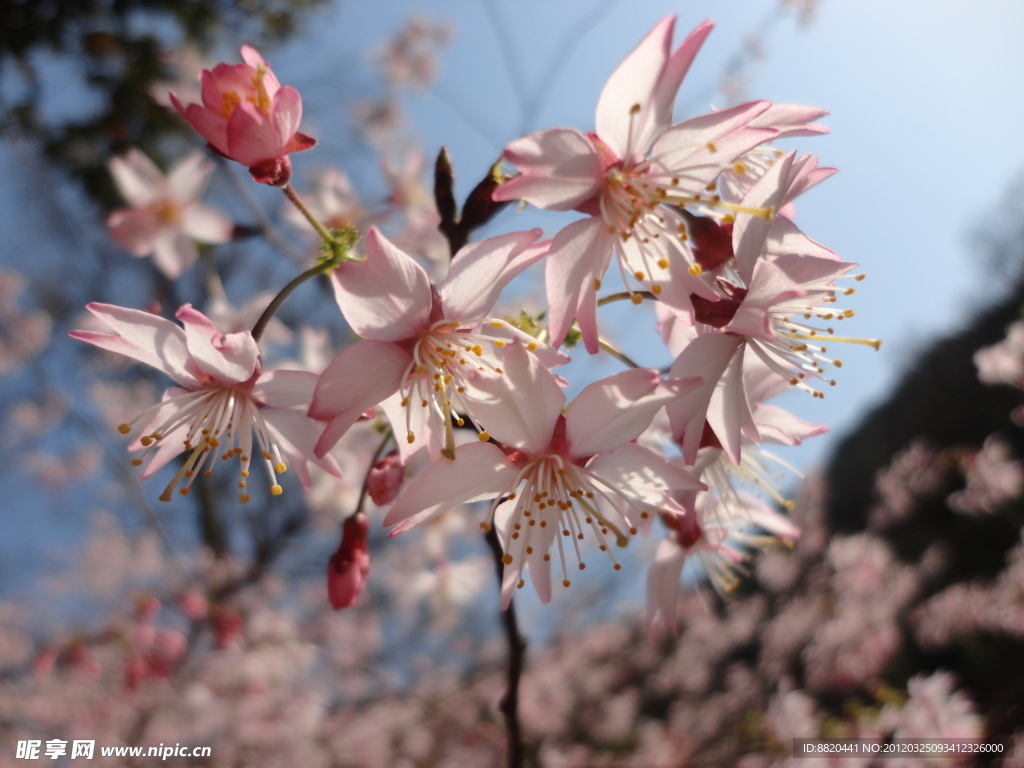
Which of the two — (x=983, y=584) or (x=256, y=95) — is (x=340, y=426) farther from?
(x=983, y=584)

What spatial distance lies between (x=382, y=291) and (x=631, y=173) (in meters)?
0.35

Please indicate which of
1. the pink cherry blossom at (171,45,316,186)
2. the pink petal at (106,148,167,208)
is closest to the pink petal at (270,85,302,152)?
the pink cherry blossom at (171,45,316,186)

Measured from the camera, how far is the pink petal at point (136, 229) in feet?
5.47

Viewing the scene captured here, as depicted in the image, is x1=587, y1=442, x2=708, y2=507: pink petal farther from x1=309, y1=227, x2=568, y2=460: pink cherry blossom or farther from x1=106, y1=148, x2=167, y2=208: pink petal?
x1=106, y1=148, x2=167, y2=208: pink petal

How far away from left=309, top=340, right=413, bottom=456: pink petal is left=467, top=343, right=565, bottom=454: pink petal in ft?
0.34

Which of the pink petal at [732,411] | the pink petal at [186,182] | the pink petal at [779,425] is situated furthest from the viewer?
the pink petal at [186,182]

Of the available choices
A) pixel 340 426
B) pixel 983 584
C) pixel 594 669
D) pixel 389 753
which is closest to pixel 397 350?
pixel 340 426

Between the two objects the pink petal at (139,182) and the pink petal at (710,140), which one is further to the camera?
the pink petal at (139,182)

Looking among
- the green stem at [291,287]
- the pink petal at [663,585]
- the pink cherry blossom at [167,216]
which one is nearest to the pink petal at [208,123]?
the green stem at [291,287]

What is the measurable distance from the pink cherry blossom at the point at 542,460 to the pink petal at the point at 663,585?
0.27 meters

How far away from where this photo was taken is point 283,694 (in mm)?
4059

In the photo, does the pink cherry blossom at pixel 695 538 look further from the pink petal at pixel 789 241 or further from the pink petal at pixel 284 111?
the pink petal at pixel 284 111

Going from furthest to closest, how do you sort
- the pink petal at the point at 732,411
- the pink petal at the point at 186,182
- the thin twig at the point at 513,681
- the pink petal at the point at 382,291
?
the pink petal at the point at 186,182 < the thin twig at the point at 513,681 < the pink petal at the point at 732,411 < the pink petal at the point at 382,291

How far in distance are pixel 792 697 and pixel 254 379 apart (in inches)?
132
